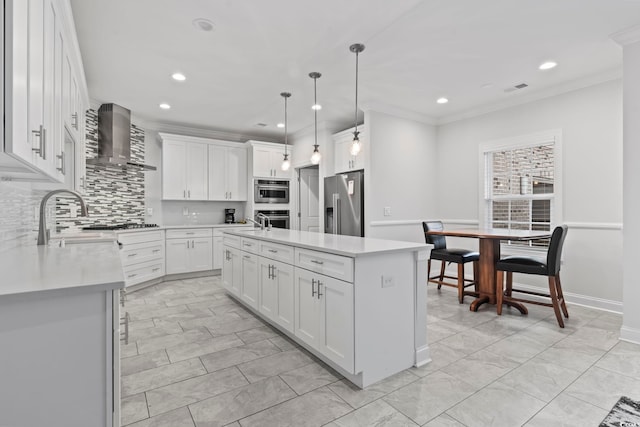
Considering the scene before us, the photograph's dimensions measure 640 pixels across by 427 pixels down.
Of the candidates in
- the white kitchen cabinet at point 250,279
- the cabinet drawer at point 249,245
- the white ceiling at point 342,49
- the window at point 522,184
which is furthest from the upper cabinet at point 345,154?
the white kitchen cabinet at point 250,279

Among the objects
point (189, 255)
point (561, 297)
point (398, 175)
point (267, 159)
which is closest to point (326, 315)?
point (561, 297)

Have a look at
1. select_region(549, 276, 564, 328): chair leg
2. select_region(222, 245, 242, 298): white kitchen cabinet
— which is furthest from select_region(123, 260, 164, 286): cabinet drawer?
select_region(549, 276, 564, 328): chair leg

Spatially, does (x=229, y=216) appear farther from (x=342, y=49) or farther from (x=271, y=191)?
(x=342, y=49)

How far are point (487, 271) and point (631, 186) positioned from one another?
1.44 m

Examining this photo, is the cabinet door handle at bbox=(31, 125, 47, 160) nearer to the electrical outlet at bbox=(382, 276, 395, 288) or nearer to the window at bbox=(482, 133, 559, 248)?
the electrical outlet at bbox=(382, 276, 395, 288)

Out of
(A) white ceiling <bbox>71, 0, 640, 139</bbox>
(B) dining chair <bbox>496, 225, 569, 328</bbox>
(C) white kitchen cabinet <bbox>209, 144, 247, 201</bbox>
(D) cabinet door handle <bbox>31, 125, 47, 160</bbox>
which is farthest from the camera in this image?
(C) white kitchen cabinet <bbox>209, 144, 247, 201</bbox>

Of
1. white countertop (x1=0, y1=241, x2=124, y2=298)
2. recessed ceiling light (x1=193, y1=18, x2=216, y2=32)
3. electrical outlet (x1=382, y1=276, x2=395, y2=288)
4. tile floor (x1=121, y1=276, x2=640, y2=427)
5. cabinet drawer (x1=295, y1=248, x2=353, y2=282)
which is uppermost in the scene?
recessed ceiling light (x1=193, y1=18, x2=216, y2=32)

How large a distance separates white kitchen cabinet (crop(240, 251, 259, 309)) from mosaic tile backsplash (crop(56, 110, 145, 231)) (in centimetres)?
250

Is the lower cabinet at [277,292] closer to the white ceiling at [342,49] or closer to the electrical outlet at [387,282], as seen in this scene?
the electrical outlet at [387,282]

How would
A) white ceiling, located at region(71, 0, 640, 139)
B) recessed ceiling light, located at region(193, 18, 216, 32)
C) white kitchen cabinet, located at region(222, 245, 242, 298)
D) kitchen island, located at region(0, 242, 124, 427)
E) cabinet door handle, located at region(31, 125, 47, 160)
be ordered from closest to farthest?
kitchen island, located at region(0, 242, 124, 427), cabinet door handle, located at region(31, 125, 47, 160), white ceiling, located at region(71, 0, 640, 139), recessed ceiling light, located at region(193, 18, 216, 32), white kitchen cabinet, located at region(222, 245, 242, 298)

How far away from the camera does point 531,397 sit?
6.23 feet

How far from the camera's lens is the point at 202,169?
18.6 ft

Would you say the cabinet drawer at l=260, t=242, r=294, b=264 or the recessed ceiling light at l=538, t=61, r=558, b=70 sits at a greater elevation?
the recessed ceiling light at l=538, t=61, r=558, b=70

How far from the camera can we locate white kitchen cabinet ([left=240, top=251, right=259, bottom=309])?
326 cm
